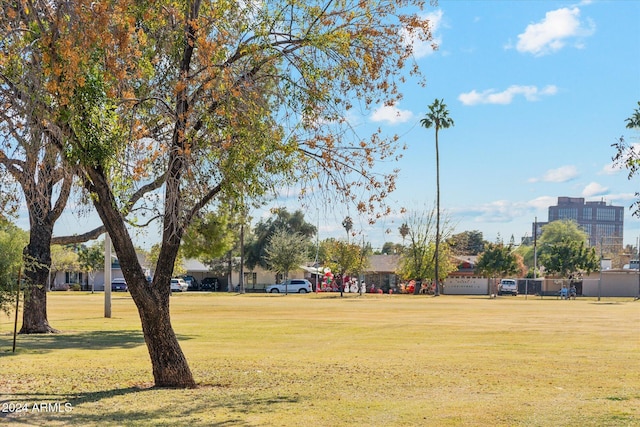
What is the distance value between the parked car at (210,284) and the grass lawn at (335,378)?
→ 7660cm

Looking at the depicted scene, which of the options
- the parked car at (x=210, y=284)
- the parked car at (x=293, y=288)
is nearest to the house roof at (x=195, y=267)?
the parked car at (x=210, y=284)

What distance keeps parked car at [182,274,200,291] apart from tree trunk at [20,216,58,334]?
80.6 meters

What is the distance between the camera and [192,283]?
360 feet

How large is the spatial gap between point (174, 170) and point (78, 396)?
428cm

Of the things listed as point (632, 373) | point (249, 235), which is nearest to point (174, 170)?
point (632, 373)

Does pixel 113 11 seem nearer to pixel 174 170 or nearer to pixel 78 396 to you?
pixel 174 170

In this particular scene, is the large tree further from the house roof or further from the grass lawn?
the house roof

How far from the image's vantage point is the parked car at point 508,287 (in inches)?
3499

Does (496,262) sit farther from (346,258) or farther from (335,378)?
(335,378)

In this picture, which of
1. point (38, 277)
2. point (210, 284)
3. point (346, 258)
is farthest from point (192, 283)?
point (38, 277)

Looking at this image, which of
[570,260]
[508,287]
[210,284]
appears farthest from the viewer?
[210,284]

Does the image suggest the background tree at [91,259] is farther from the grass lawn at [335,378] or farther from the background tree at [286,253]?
the grass lawn at [335,378]

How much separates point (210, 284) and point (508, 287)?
132 feet

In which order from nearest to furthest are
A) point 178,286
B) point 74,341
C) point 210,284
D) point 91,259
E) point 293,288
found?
point 74,341 < point 293,288 < point 178,286 < point 91,259 < point 210,284
